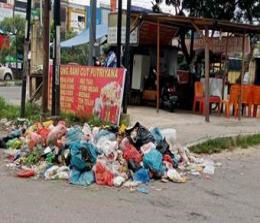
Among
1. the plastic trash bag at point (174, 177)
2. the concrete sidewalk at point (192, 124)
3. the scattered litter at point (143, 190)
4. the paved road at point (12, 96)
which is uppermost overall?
the paved road at point (12, 96)

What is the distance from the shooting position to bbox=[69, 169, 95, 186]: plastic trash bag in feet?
27.0

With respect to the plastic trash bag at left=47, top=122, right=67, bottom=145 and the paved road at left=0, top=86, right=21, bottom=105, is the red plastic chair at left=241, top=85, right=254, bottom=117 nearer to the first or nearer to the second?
the paved road at left=0, top=86, right=21, bottom=105

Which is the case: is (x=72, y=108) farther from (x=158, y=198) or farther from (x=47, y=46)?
(x=158, y=198)

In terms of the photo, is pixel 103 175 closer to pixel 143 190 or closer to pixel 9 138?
pixel 143 190

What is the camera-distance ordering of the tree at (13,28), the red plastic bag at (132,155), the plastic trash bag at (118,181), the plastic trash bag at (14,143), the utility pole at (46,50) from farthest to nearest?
the tree at (13,28), the utility pole at (46,50), the plastic trash bag at (14,143), the red plastic bag at (132,155), the plastic trash bag at (118,181)

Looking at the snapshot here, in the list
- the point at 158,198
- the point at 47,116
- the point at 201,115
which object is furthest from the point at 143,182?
the point at 201,115

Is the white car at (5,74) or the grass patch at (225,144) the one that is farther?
the white car at (5,74)

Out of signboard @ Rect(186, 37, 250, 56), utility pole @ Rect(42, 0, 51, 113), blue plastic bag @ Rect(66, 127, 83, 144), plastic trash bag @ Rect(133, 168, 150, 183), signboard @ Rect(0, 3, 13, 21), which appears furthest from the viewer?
signboard @ Rect(0, 3, 13, 21)

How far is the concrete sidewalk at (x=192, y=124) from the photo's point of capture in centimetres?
1266

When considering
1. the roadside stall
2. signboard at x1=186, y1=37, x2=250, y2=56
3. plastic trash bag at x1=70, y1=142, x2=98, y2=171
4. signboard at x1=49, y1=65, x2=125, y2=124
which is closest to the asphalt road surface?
plastic trash bag at x1=70, y1=142, x2=98, y2=171

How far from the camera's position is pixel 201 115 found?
16922 millimetres

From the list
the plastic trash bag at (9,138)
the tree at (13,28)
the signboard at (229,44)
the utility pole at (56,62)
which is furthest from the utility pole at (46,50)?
the tree at (13,28)

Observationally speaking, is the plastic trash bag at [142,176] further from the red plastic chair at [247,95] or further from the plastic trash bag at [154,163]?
the red plastic chair at [247,95]

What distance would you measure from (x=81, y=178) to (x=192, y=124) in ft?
21.3
